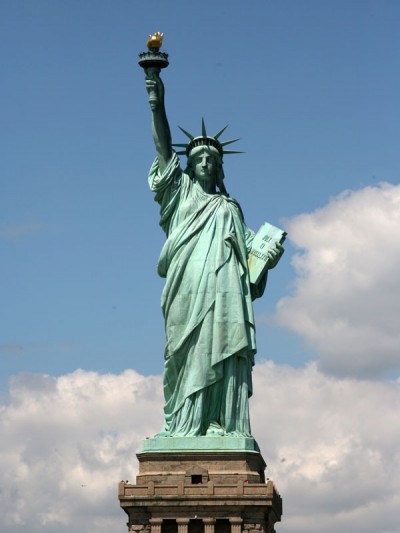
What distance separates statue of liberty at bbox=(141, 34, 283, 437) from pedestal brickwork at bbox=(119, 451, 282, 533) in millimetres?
1560

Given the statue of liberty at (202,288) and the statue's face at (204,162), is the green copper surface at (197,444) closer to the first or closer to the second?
the statue of liberty at (202,288)

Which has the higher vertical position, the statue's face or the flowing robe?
the statue's face

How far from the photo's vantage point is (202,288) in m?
54.7

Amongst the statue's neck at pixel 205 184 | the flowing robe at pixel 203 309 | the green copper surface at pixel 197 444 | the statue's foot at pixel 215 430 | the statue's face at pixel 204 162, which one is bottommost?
the green copper surface at pixel 197 444

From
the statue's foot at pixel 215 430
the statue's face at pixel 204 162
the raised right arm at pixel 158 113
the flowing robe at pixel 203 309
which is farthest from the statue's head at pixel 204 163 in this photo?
the statue's foot at pixel 215 430

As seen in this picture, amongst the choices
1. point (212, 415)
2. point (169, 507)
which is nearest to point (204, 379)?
point (212, 415)

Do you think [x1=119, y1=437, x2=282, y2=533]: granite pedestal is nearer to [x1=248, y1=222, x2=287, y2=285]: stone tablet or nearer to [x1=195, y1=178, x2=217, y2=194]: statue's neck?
[x1=248, y1=222, x2=287, y2=285]: stone tablet

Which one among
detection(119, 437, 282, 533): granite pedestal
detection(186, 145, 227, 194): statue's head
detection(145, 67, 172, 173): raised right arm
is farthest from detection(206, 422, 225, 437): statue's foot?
detection(145, 67, 172, 173): raised right arm

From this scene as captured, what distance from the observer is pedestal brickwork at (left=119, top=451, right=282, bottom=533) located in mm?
51156

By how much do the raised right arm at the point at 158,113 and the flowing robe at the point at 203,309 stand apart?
0.48 meters

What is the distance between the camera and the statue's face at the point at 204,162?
186 feet

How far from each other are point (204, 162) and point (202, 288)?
481 cm

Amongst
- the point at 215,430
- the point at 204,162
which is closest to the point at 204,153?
the point at 204,162

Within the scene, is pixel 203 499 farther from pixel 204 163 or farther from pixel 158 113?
pixel 158 113
